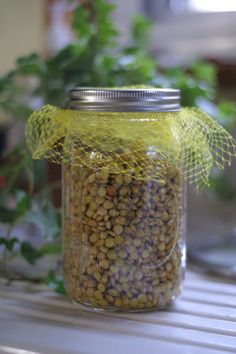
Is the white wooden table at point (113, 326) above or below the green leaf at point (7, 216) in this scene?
below

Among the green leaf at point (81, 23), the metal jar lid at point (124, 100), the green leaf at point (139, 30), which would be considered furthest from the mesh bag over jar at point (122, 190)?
the green leaf at point (139, 30)

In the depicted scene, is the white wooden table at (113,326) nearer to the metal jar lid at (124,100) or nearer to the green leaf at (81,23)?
the metal jar lid at (124,100)

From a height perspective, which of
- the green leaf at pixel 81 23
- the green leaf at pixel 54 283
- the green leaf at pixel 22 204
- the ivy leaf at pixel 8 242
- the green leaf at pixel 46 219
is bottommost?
the green leaf at pixel 54 283

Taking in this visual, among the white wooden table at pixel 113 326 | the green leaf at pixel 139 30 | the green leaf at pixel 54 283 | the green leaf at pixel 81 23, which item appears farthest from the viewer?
the green leaf at pixel 139 30

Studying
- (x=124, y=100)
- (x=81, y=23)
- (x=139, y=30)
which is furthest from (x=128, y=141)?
(x=139, y=30)

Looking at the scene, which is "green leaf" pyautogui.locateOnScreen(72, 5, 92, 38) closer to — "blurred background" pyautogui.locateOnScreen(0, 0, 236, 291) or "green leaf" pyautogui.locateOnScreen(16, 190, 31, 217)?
"blurred background" pyautogui.locateOnScreen(0, 0, 236, 291)

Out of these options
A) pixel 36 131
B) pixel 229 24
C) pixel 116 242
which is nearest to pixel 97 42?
pixel 36 131

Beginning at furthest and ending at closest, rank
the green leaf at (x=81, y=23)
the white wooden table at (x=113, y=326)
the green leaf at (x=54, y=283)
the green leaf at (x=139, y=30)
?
the green leaf at (x=139, y=30) → the green leaf at (x=81, y=23) → the green leaf at (x=54, y=283) → the white wooden table at (x=113, y=326)
